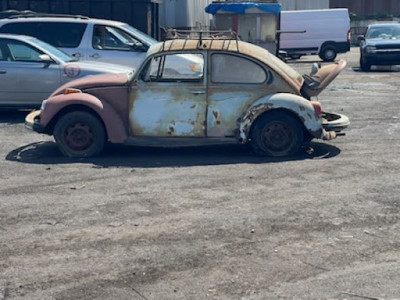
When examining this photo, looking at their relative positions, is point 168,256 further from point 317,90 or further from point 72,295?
point 317,90

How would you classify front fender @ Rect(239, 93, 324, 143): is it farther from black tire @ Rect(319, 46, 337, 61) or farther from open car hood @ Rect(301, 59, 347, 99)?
black tire @ Rect(319, 46, 337, 61)

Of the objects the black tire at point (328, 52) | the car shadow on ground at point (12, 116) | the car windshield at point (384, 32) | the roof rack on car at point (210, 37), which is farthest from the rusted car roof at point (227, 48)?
the black tire at point (328, 52)

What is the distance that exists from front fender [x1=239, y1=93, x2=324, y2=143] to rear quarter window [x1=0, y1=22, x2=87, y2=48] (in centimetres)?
655

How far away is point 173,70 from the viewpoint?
11.1 m

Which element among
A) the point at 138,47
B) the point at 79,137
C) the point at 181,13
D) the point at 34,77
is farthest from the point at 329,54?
the point at 79,137

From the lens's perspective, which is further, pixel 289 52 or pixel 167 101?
pixel 289 52

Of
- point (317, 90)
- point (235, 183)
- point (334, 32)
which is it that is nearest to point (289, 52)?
point (334, 32)

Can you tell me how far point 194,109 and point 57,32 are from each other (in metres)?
6.37

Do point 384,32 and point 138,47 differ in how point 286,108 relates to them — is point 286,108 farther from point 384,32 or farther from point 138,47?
point 384,32

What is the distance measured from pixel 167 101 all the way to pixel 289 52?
23016 mm

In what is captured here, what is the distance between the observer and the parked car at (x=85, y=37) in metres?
16.4

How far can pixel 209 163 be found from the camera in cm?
1077

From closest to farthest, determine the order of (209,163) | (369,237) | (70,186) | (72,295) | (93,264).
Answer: (72,295) → (93,264) → (369,237) → (70,186) → (209,163)

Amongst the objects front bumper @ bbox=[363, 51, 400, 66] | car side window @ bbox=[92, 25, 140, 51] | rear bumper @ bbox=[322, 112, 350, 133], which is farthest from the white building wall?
rear bumper @ bbox=[322, 112, 350, 133]
